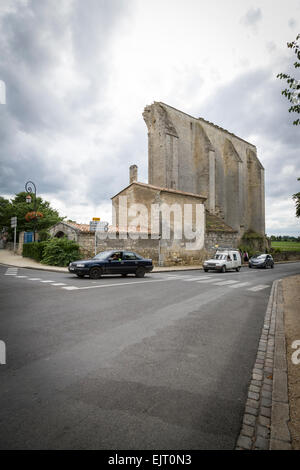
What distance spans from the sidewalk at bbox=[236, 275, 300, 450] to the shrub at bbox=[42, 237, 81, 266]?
48.9 ft

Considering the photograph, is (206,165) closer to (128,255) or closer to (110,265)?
(128,255)

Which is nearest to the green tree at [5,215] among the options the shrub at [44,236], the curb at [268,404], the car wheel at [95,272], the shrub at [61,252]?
the shrub at [44,236]

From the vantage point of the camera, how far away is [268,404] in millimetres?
2461

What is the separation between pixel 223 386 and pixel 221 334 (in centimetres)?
184

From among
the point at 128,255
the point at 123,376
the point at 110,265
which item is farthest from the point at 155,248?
the point at 123,376

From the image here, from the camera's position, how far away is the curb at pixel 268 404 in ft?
6.36

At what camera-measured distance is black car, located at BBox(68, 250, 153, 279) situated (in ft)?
39.2

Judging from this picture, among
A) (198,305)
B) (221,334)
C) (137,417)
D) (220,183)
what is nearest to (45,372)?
(137,417)

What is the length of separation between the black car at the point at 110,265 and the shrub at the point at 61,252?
15.7ft

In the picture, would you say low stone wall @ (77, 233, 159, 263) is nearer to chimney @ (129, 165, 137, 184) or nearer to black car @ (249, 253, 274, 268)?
black car @ (249, 253, 274, 268)

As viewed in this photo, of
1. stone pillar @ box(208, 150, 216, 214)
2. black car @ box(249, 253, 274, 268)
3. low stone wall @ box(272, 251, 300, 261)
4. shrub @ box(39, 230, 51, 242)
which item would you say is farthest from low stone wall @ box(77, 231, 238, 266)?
low stone wall @ box(272, 251, 300, 261)

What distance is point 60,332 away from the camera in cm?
435

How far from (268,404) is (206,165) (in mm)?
30490
